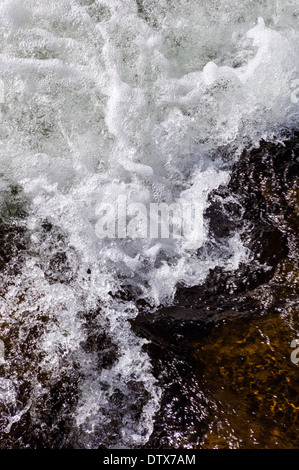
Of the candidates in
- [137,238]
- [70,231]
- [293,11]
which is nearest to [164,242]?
[137,238]

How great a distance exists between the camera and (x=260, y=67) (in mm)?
3008

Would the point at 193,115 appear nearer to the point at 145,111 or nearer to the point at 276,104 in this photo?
the point at 145,111

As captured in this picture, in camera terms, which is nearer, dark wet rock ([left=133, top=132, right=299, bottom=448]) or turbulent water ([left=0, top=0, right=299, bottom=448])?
dark wet rock ([left=133, top=132, right=299, bottom=448])

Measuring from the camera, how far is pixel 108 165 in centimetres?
279

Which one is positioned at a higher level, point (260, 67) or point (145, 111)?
point (260, 67)

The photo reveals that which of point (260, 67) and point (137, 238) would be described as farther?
point (260, 67)

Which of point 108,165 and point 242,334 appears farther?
point 108,165

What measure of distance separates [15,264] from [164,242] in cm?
89

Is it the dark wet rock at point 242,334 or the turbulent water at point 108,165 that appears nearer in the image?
the dark wet rock at point 242,334

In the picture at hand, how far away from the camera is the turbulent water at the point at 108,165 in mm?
2086

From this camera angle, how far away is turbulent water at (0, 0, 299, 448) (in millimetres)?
2086

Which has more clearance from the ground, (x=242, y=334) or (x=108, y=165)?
(x=108, y=165)

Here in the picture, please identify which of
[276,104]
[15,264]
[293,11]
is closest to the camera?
[15,264]
